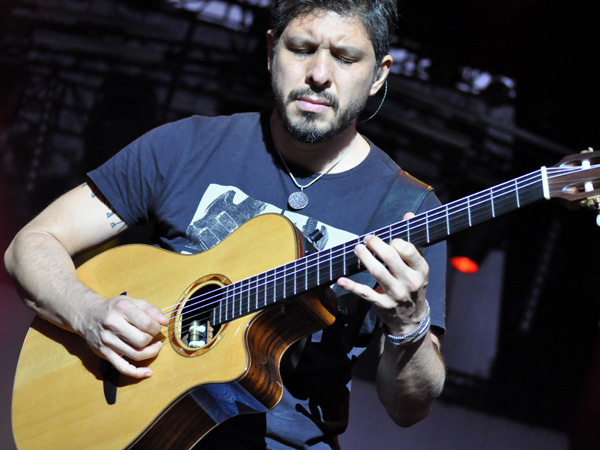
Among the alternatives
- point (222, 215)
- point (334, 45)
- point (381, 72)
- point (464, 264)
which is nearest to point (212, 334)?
point (222, 215)

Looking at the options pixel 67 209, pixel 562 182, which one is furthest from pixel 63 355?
pixel 562 182

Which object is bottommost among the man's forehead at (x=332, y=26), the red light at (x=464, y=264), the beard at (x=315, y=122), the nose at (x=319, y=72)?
the red light at (x=464, y=264)

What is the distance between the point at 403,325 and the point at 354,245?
0.24 meters

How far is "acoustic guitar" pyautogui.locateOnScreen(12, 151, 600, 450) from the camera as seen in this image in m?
1.64

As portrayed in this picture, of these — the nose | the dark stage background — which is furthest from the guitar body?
the dark stage background

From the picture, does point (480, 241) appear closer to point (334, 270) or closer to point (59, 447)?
point (334, 270)

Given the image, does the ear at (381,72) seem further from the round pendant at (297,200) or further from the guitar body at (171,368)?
the guitar body at (171,368)

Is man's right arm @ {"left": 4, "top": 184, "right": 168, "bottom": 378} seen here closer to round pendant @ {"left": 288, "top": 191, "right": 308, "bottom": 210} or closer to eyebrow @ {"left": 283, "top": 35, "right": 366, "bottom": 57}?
round pendant @ {"left": 288, "top": 191, "right": 308, "bottom": 210}

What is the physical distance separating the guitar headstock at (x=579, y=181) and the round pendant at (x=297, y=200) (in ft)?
2.68

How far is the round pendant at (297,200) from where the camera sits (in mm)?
2121

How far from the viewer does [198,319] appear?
194cm

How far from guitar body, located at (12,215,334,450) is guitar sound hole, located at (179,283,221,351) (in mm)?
21

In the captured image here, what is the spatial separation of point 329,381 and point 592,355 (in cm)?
222

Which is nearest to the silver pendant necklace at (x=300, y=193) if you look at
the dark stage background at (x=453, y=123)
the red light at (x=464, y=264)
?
the dark stage background at (x=453, y=123)
